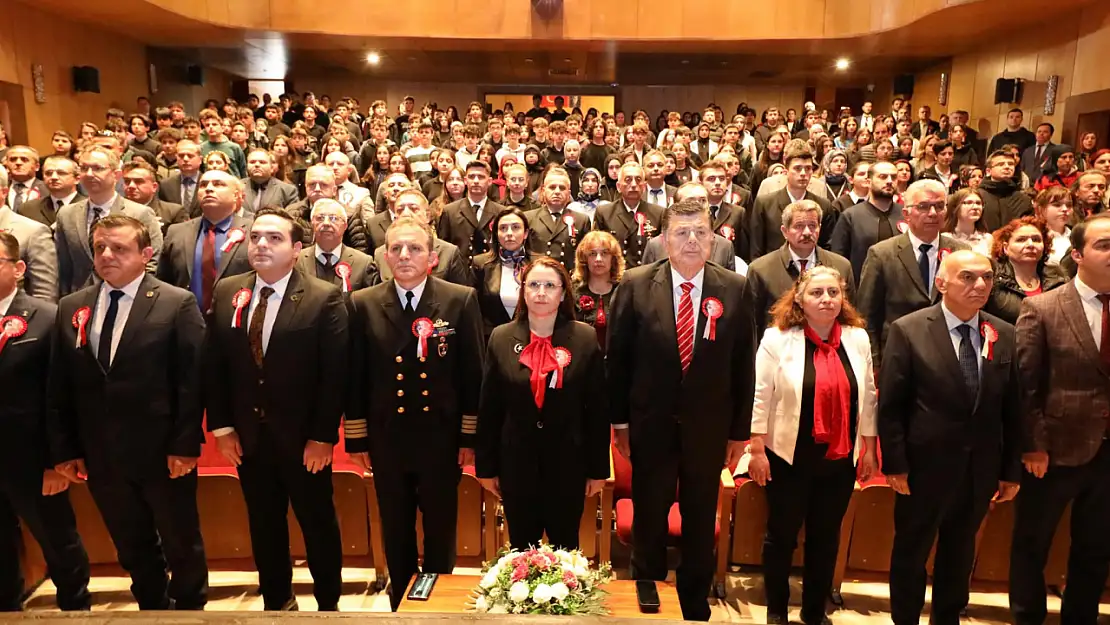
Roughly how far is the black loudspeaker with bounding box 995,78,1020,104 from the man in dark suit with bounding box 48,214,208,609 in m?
12.2

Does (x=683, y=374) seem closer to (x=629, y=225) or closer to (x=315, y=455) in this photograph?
(x=315, y=455)

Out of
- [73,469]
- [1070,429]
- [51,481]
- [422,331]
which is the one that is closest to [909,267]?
[1070,429]

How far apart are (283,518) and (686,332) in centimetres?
170

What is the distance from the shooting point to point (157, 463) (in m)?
2.73

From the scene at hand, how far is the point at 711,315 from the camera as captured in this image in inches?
110

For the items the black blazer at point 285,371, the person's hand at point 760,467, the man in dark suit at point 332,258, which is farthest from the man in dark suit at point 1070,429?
the man in dark suit at point 332,258

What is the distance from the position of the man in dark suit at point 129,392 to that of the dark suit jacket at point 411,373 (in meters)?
0.59

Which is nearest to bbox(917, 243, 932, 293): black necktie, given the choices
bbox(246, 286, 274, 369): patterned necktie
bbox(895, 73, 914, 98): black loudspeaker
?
bbox(246, 286, 274, 369): patterned necktie

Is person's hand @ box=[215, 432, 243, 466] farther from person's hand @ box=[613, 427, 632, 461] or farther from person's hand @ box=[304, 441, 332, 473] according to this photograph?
person's hand @ box=[613, 427, 632, 461]

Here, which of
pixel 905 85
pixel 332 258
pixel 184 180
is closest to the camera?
pixel 332 258

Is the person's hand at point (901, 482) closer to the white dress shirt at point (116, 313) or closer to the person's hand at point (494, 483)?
the person's hand at point (494, 483)

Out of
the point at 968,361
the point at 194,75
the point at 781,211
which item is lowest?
the point at 968,361

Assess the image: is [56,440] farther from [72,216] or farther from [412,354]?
[72,216]

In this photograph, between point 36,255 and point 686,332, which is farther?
point 36,255
